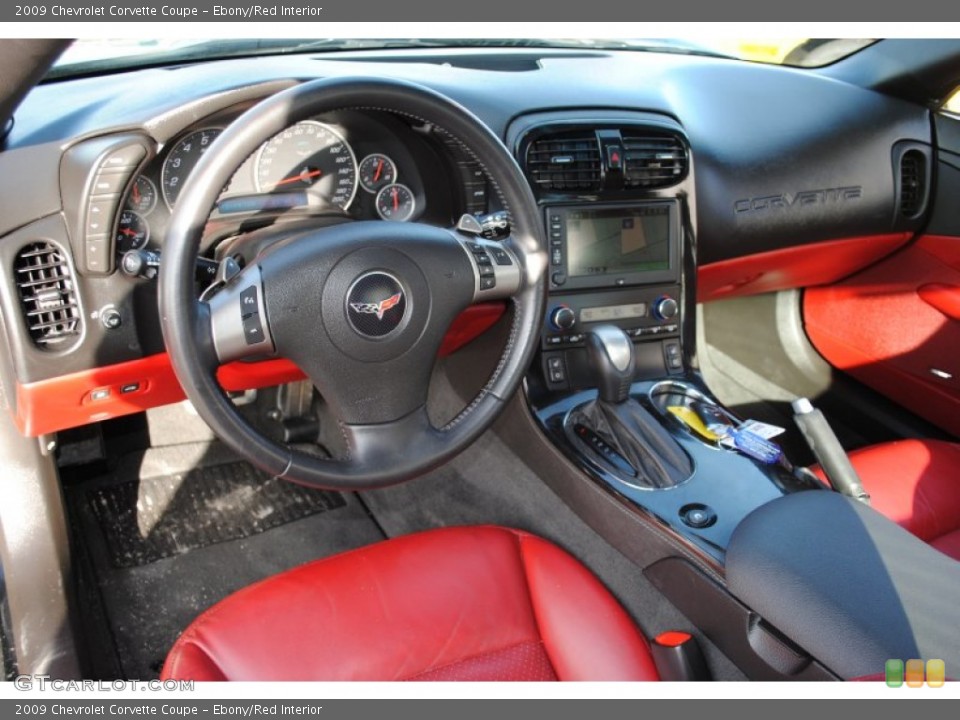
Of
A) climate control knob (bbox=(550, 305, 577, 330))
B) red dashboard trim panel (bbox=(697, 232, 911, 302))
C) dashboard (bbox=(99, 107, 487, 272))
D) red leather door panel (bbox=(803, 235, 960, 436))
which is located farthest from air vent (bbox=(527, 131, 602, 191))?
red leather door panel (bbox=(803, 235, 960, 436))

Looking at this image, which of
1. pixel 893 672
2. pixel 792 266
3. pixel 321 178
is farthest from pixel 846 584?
pixel 792 266

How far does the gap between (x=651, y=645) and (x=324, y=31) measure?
1199mm

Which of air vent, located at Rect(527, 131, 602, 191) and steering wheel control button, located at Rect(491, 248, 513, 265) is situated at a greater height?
air vent, located at Rect(527, 131, 602, 191)

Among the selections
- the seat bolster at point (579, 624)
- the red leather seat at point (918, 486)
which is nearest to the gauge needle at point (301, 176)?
the seat bolster at point (579, 624)

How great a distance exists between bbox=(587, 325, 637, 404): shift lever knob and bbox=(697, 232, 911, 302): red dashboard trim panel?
0.56m

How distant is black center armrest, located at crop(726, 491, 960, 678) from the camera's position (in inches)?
44.1

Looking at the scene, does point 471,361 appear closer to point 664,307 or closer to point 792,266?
point 664,307

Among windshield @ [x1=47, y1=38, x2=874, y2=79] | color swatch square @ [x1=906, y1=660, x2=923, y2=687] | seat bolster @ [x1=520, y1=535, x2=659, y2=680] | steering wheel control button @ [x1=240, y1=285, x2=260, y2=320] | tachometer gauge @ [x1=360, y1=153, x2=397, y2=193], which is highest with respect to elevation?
windshield @ [x1=47, y1=38, x2=874, y2=79]

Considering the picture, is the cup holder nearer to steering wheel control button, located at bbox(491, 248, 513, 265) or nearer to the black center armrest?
the black center armrest

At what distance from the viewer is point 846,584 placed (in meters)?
1.20

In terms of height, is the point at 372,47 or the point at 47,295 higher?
the point at 372,47

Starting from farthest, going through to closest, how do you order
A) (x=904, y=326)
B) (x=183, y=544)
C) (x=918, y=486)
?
(x=904, y=326) → (x=183, y=544) → (x=918, y=486)

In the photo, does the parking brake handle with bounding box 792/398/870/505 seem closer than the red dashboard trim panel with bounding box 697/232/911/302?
Yes

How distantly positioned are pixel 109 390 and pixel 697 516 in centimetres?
110
